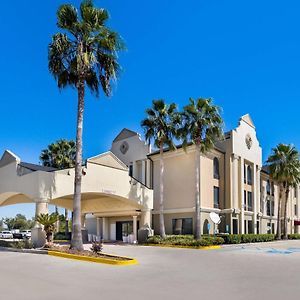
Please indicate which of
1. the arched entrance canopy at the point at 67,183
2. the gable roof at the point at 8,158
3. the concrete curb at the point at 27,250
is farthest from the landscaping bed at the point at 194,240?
the gable roof at the point at 8,158

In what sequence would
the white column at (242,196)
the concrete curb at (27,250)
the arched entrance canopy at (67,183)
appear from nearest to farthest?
the concrete curb at (27,250), the arched entrance canopy at (67,183), the white column at (242,196)

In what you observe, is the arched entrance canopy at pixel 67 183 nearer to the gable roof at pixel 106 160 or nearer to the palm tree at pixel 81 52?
the gable roof at pixel 106 160

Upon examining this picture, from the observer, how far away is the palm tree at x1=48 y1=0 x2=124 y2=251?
2189cm

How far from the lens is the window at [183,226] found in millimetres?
37781

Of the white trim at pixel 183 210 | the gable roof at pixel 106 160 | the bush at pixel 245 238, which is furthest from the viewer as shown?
the white trim at pixel 183 210

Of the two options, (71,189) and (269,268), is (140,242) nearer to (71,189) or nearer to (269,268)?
(71,189)

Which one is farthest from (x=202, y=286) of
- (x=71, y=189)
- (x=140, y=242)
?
(x=140, y=242)

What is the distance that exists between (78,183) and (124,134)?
23544 mm

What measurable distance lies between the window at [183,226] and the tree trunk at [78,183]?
60.0ft

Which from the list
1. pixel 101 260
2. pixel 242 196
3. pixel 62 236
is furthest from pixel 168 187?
pixel 101 260

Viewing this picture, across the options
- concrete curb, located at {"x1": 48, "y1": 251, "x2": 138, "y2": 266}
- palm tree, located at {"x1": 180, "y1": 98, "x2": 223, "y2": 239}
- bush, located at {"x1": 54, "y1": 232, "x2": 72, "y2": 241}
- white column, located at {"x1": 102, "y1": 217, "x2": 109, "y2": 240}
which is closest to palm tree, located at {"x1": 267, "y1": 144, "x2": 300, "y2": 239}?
palm tree, located at {"x1": 180, "y1": 98, "x2": 223, "y2": 239}

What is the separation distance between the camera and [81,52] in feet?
72.1

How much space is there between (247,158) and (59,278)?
34.4m

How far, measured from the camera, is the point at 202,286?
423 inches
